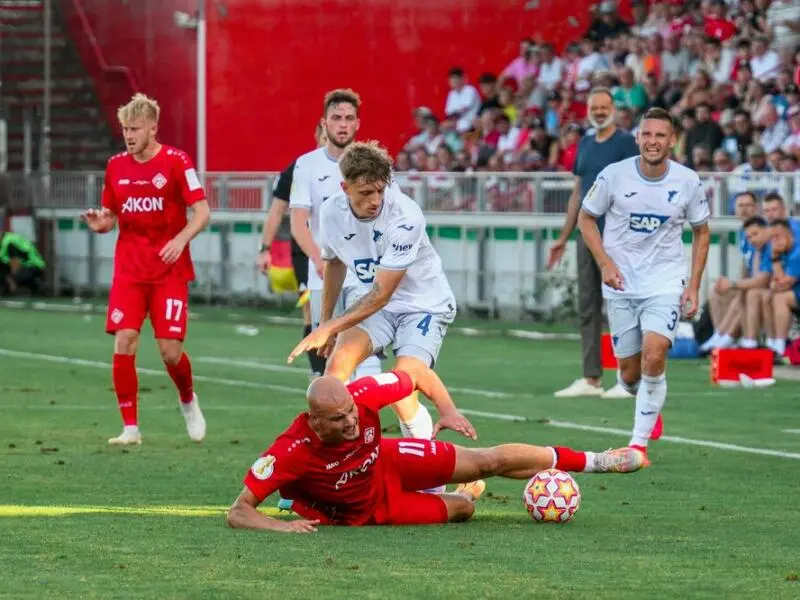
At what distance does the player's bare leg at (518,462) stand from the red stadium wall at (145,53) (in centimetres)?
2502

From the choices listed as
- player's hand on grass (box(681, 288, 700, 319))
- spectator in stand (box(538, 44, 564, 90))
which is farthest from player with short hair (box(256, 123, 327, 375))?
spectator in stand (box(538, 44, 564, 90))

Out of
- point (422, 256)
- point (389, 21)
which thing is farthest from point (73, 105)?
point (422, 256)

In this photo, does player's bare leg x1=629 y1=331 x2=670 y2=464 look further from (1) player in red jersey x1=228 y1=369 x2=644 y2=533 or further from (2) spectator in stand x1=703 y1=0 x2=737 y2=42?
(2) spectator in stand x1=703 y1=0 x2=737 y2=42

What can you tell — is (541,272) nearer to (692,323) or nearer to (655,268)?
(692,323)

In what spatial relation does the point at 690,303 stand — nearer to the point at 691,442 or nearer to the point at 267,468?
the point at 691,442

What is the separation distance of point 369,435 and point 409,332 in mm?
1691

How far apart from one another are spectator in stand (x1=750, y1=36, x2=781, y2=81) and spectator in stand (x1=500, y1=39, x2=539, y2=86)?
5.19 metres

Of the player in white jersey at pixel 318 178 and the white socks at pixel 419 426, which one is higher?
the player in white jersey at pixel 318 178

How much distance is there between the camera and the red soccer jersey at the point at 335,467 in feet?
28.9

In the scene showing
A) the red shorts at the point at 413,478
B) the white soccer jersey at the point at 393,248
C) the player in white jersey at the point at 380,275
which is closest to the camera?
the red shorts at the point at 413,478

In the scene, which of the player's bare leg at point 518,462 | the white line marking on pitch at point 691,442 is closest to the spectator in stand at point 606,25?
the white line marking on pitch at point 691,442

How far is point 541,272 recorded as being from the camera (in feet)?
84.8

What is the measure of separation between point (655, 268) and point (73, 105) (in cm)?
2640

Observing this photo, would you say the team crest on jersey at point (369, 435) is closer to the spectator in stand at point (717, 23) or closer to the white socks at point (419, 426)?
the white socks at point (419, 426)
